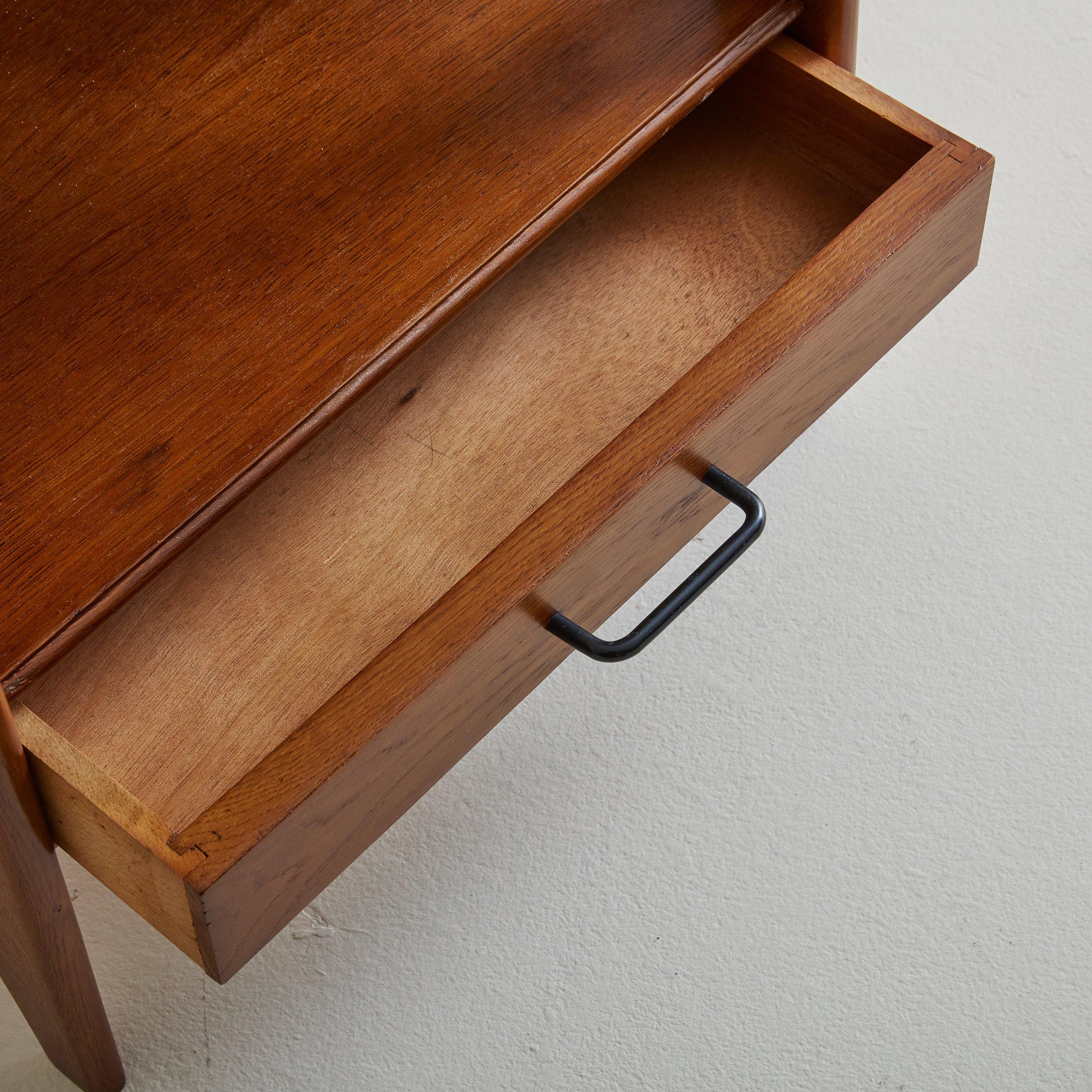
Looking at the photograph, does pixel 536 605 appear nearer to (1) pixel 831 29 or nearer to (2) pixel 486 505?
(2) pixel 486 505

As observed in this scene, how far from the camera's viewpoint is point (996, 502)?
128cm

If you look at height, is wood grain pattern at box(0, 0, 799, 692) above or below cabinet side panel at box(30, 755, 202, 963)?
above

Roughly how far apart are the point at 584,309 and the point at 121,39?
12.4 inches

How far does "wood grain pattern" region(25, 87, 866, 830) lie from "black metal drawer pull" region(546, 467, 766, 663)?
69 mm

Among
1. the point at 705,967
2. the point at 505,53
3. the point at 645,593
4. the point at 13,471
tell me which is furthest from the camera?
the point at 645,593

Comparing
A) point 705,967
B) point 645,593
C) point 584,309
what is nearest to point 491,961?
point 705,967

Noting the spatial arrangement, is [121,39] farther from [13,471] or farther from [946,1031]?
[946,1031]

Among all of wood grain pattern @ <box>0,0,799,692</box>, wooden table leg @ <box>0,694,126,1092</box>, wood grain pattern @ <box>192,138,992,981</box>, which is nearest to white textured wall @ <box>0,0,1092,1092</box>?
wooden table leg @ <box>0,694,126,1092</box>

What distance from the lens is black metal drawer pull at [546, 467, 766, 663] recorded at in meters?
0.85

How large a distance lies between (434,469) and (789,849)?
1.31 ft

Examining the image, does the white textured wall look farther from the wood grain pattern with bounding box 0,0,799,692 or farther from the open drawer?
the wood grain pattern with bounding box 0,0,799,692

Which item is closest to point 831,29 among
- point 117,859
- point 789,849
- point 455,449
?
point 455,449

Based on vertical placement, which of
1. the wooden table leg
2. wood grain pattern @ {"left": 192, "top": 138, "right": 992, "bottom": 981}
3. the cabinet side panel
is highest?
wood grain pattern @ {"left": 192, "top": 138, "right": 992, "bottom": 981}

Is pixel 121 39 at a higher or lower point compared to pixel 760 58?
lower
